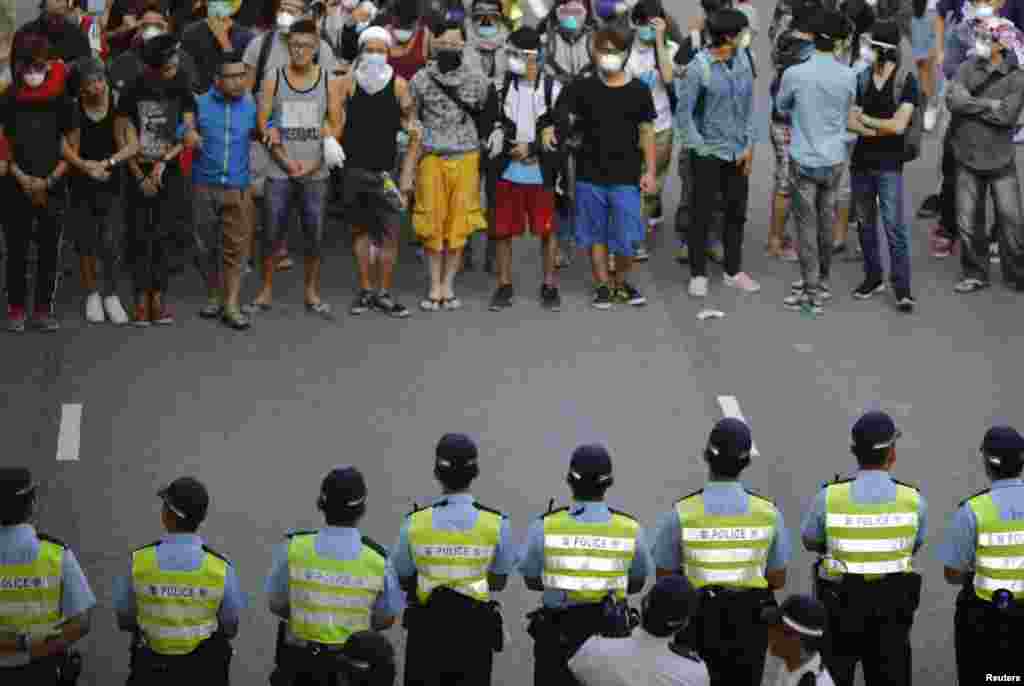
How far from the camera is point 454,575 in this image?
10500mm

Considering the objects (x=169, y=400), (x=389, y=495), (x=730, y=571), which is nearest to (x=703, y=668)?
(x=730, y=571)

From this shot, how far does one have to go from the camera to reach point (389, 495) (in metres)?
13.9

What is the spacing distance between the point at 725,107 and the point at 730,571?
6832mm

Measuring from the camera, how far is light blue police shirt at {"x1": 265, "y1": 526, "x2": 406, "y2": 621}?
1008 centimetres

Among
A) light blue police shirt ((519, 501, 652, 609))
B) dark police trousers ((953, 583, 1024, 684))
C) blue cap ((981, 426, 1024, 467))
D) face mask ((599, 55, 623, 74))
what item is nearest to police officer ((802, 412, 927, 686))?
dark police trousers ((953, 583, 1024, 684))

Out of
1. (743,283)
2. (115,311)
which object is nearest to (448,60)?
(743,283)

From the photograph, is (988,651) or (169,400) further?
(169,400)

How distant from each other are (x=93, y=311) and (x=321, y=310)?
1679 millimetres

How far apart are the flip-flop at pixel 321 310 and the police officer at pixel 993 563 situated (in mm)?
6846

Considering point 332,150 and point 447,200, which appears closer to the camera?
point 332,150

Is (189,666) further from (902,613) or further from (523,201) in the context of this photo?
(523,201)

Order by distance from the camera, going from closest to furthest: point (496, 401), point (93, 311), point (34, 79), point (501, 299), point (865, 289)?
1. point (496, 401)
2. point (34, 79)
3. point (93, 311)
4. point (501, 299)
5. point (865, 289)

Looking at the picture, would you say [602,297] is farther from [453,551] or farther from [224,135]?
[453,551]

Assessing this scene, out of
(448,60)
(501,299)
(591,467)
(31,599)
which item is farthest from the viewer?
(501,299)
